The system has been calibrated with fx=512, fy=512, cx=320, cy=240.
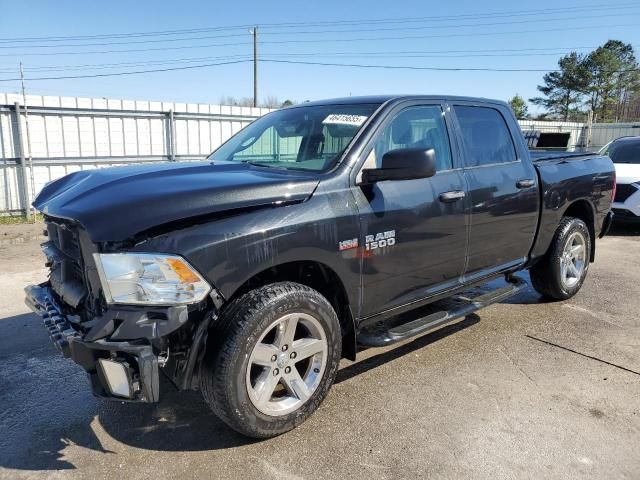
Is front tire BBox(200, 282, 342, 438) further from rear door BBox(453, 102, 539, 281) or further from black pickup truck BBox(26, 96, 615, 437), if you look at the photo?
rear door BBox(453, 102, 539, 281)

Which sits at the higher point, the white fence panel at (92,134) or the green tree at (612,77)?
the green tree at (612,77)

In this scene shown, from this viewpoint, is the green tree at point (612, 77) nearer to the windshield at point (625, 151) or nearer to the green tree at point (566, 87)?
the green tree at point (566, 87)

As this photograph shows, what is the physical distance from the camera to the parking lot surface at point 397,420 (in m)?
2.66

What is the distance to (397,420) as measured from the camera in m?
3.10

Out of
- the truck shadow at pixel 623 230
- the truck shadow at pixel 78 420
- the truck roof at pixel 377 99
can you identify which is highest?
the truck roof at pixel 377 99

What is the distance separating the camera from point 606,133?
909 inches

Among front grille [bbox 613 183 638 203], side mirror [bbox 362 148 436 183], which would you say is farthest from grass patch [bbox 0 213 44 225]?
front grille [bbox 613 183 638 203]

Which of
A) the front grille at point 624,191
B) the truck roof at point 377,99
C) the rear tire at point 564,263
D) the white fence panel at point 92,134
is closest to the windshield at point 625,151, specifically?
the front grille at point 624,191

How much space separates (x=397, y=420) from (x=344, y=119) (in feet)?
6.48

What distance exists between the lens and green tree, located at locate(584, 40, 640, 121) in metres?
50.2

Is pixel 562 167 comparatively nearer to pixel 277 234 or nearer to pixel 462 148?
pixel 462 148

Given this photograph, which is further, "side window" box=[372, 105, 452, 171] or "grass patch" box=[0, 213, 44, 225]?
"grass patch" box=[0, 213, 44, 225]

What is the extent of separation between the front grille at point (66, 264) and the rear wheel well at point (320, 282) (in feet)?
2.87

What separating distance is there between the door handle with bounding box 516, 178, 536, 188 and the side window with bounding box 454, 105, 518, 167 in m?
0.20
